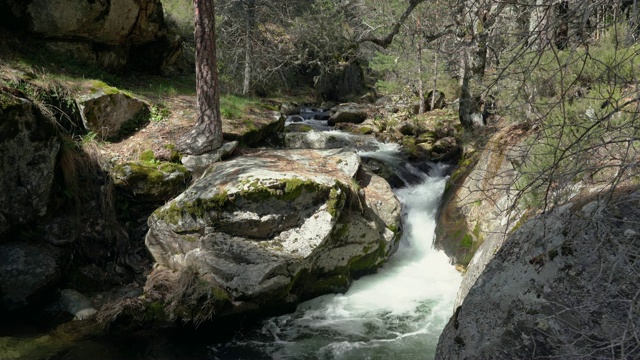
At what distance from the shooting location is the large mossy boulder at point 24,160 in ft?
19.9

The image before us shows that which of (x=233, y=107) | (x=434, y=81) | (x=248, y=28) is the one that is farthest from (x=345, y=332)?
(x=248, y=28)

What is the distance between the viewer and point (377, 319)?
21.8 ft

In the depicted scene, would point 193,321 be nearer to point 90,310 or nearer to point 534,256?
point 90,310

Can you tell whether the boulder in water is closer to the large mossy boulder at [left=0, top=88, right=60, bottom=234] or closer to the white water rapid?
the white water rapid

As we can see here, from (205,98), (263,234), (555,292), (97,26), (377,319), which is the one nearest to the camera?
(555,292)

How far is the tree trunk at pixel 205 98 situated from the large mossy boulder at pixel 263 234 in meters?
0.88

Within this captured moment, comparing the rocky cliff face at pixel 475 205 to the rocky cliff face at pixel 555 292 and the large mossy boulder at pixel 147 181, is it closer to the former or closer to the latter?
the rocky cliff face at pixel 555 292

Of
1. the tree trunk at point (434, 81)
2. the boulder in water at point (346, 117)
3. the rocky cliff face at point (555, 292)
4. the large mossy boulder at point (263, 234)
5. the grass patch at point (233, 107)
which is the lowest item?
the large mossy boulder at point (263, 234)

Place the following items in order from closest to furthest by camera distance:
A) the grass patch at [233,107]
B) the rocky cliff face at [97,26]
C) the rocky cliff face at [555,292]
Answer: the rocky cliff face at [555,292] → the rocky cliff face at [97,26] → the grass patch at [233,107]

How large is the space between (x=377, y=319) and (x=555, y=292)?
4.26 m

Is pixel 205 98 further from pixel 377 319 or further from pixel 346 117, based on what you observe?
pixel 346 117

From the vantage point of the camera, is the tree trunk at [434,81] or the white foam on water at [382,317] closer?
the white foam on water at [382,317]

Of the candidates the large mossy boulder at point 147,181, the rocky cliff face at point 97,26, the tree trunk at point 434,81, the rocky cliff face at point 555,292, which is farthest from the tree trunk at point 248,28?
the rocky cliff face at point 555,292

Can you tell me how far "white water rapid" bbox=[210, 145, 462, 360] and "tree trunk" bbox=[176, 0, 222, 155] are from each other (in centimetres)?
373
